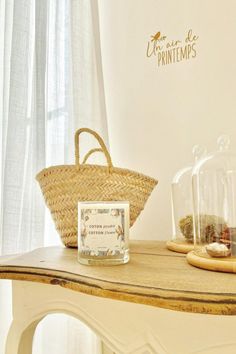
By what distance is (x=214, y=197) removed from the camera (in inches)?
28.6

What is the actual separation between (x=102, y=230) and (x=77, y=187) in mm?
200

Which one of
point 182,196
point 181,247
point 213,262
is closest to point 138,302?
point 213,262

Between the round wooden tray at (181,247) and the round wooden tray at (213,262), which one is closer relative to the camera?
the round wooden tray at (213,262)

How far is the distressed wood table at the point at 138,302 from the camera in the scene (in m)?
0.39

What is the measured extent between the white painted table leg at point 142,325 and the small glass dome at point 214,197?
0.18 metres

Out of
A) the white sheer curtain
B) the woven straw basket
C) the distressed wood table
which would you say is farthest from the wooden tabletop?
the white sheer curtain

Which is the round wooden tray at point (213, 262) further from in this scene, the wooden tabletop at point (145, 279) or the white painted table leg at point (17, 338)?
the white painted table leg at point (17, 338)

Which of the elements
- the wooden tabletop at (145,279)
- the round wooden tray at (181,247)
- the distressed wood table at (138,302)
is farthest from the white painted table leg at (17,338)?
the round wooden tray at (181,247)

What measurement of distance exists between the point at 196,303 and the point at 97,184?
1.34 ft

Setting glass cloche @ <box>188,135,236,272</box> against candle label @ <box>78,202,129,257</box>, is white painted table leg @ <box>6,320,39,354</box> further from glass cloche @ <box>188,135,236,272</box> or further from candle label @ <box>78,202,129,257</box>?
glass cloche @ <box>188,135,236,272</box>

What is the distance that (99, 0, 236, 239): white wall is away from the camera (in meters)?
0.93

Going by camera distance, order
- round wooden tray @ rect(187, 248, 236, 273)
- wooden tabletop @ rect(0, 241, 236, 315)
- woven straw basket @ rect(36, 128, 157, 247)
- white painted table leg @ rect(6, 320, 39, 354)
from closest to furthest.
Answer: wooden tabletop @ rect(0, 241, 236, 315) → round wooden tray @ rect(187, 248, 236, 273) → white painted table leg @ rect(6, 320, 39, 354) → woven straw basket @ rect(36, 128, 157, 247)

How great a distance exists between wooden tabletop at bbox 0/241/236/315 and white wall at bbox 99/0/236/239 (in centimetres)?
40

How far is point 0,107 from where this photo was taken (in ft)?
2.88
